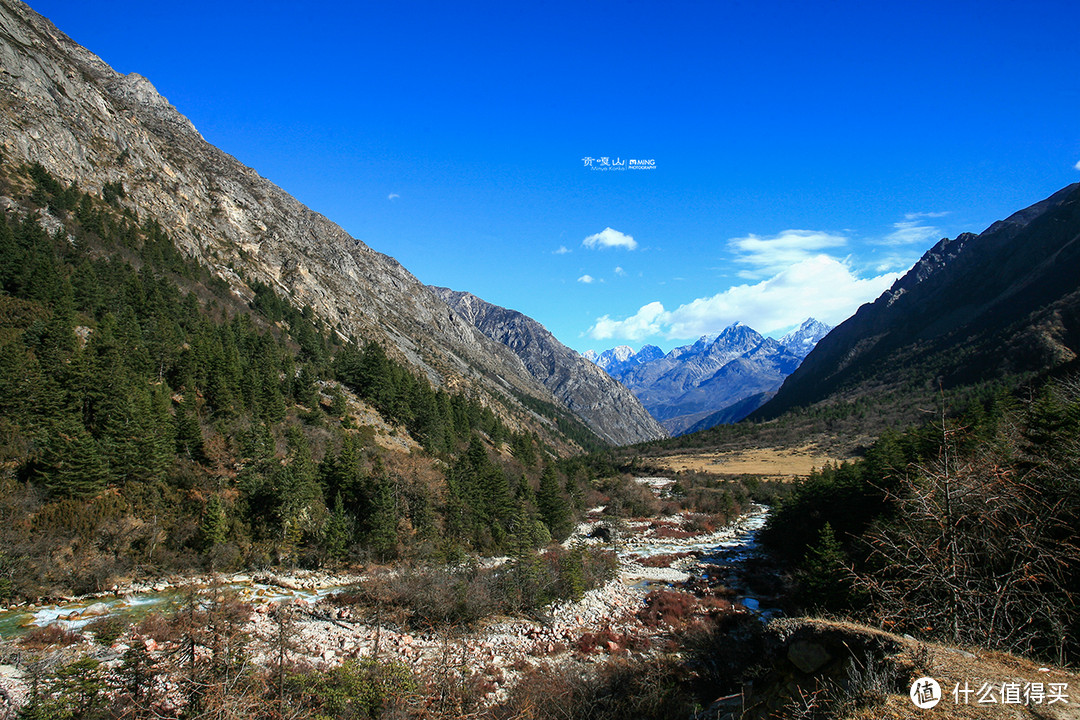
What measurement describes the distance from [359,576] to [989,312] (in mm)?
206901

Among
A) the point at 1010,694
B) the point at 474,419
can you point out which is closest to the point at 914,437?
the point at 1010,694

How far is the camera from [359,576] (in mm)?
28891

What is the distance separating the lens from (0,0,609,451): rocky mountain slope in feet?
213

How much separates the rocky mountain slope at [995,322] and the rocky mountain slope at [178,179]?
117m

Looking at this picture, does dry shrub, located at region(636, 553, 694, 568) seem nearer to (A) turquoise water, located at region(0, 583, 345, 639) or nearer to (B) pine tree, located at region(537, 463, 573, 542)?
(B) pine tree, located at region(537, 463, 573, 542)

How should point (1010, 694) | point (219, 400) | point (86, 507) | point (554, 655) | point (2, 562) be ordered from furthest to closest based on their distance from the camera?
Answer: 1. point (219, 400)
2. point (86, 507)
3. point (554, 655)
4. point (2, 562)
5. point (1010, 694)

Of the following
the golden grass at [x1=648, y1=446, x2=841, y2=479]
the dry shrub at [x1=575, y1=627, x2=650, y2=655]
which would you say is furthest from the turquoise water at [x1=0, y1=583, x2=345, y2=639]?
Answer: the golden grass at [x1=648, y1=446, x2=841, y2=479]

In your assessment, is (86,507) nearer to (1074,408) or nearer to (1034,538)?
(1034,538)

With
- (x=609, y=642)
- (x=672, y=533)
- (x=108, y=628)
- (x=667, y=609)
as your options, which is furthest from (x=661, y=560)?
(x=108, y=628)

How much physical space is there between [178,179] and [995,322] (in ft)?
727

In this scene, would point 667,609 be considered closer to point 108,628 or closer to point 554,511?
point 554,511

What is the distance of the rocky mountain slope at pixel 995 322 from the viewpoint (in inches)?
4437

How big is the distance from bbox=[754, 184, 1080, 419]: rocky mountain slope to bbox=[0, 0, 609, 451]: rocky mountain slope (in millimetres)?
116886

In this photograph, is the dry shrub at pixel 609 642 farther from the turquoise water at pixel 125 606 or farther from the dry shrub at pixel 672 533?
the dry shrub at pixel 672 533
